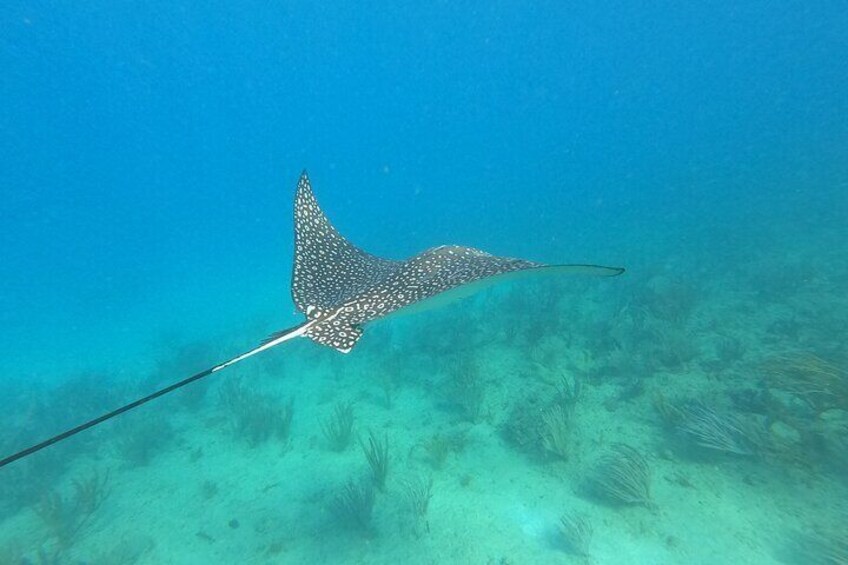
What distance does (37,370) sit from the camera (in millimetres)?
16953

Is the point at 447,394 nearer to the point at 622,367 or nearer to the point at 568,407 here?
the point at 568,407

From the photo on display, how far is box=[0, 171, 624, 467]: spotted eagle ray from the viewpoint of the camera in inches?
165

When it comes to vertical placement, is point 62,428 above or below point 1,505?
above

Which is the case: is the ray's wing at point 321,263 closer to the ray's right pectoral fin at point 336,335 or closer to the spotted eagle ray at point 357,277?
the spotted eagle ray at point 357,277

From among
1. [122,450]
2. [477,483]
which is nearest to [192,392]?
[122,450]

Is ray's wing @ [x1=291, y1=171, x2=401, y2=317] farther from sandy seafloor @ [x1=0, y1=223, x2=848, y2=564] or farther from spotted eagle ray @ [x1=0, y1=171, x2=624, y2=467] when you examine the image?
sandy seafloor @ [x1=0, y1=223, x2=848, y2=564]

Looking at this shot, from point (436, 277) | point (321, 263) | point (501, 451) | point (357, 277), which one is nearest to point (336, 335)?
point (436, 277)

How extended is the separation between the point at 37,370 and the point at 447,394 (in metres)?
19.5

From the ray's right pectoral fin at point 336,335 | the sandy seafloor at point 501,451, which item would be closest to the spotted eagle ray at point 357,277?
the ray's right pectoral fin at point 336,335

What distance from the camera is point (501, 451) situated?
6.36 metres

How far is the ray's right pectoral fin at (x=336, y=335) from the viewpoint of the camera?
418 cm

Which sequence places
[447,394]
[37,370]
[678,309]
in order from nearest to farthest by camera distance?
1. [447,394]
2. [678,309]
3. [37,370]

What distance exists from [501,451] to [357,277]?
3643 millimetres

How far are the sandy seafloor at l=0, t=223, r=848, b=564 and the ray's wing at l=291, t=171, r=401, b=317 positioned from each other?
3.01 m
